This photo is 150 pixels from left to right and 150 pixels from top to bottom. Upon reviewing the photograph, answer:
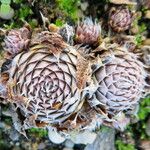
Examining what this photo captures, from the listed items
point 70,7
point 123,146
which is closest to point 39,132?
point 123,146

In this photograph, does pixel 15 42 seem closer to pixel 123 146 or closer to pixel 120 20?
pixel 120 20

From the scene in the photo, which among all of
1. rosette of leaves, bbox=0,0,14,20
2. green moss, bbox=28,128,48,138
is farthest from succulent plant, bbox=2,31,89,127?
green moss, bbox=28,128,48,138

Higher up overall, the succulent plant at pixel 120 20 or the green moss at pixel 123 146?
the succulent plant at pixel 120 20

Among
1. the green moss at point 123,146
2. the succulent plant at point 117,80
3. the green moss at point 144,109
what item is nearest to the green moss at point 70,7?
Result: the succulent plant at point 117,80

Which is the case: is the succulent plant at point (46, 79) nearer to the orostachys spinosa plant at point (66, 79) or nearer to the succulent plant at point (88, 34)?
the orostachys spinosa plant at point (66, 79)

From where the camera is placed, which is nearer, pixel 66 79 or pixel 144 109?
pixel 66 79

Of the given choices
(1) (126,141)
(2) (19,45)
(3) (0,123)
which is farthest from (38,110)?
(1) (126,141)
